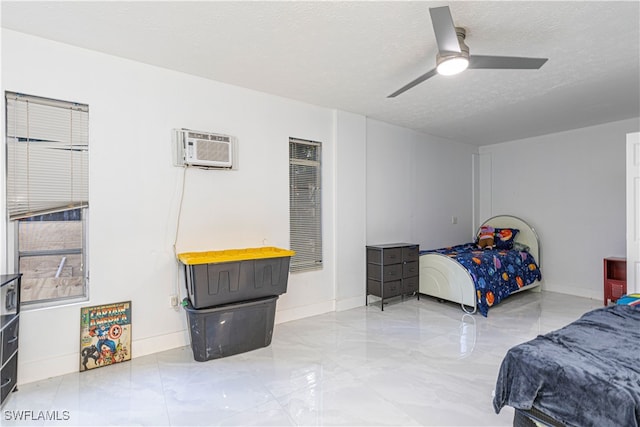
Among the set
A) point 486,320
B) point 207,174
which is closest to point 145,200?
point 207,174

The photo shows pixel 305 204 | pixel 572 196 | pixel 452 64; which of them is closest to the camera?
pixel 452 64

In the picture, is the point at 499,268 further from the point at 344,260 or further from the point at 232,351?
the point at 232,351

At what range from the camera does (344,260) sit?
3957 millimetres

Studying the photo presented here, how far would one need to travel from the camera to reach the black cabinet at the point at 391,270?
12.9 feet

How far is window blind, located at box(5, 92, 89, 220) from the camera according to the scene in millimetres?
2236

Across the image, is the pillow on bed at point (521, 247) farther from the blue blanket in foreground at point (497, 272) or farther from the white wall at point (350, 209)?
the white wall at point (350, 209)

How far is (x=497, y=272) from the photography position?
4090 mm

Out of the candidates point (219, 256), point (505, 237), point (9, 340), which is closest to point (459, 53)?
point (219, 256)

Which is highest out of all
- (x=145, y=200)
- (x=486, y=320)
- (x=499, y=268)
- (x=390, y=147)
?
(x=390, y=147)

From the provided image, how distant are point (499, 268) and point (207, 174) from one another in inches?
146

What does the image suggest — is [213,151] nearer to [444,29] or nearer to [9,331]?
[9,331]

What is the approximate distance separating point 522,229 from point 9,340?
6140mm

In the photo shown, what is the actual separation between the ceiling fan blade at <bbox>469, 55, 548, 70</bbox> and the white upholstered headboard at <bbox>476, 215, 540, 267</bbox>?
3710 millimetres

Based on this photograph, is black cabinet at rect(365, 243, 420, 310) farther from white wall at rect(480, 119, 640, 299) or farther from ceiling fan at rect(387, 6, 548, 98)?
white wall at rect(480, 119, 640, 299)
